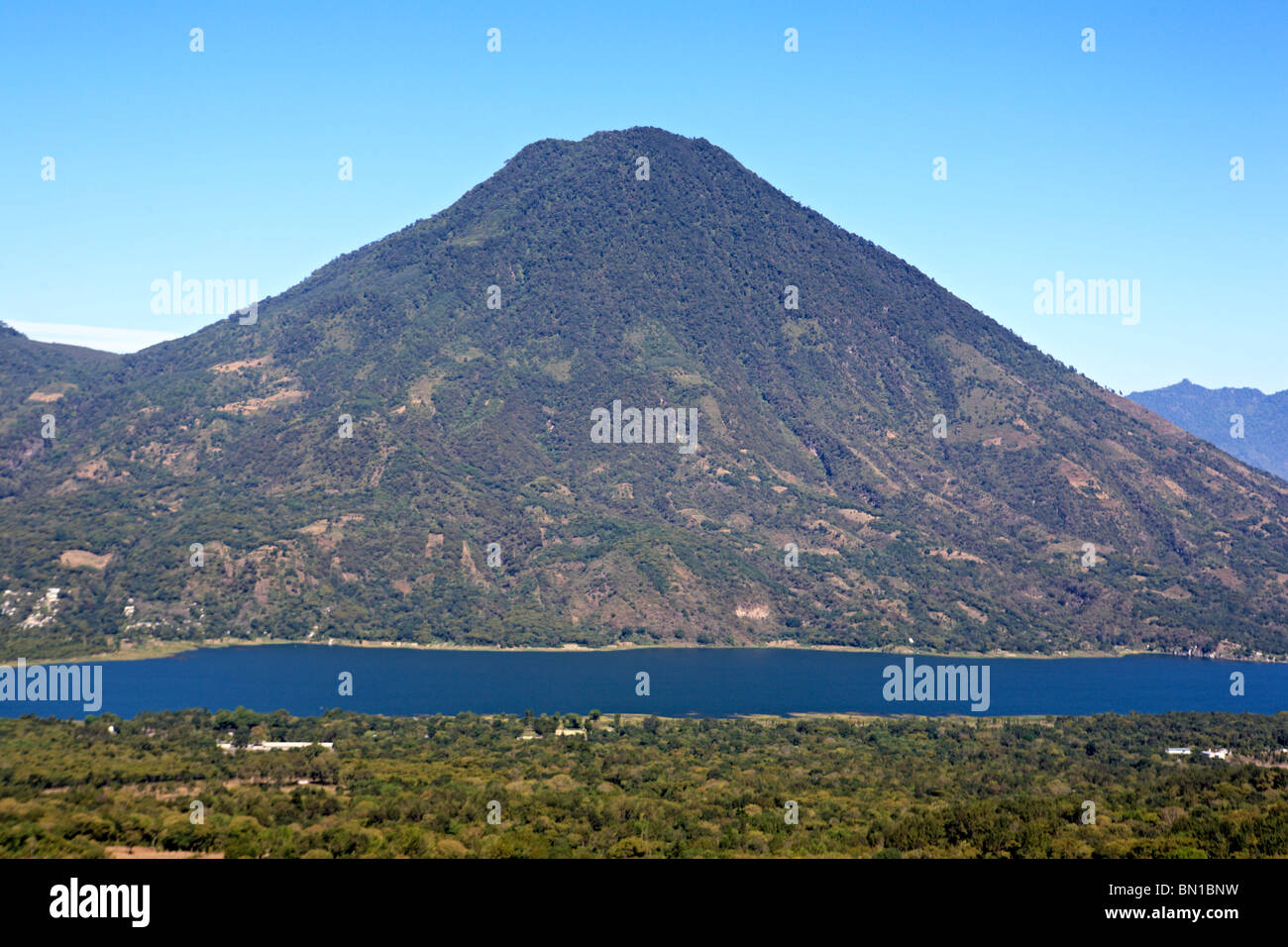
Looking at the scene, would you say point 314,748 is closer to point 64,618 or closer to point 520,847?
point 520,847

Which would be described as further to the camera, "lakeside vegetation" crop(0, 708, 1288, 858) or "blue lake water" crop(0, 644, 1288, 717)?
"blue lake water" crop(0, 644, 1288, 717)

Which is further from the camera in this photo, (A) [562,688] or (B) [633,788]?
(A) [562,688]

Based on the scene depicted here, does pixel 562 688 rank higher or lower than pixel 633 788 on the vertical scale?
lower

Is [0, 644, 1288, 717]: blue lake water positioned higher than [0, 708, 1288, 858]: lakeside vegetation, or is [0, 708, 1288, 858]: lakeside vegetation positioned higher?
[0, 708, 1288, 858]: lakeside vegetation
